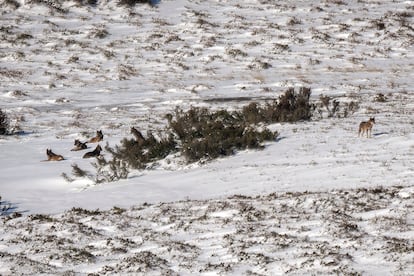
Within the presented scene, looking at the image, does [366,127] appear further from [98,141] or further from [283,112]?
[98,141]

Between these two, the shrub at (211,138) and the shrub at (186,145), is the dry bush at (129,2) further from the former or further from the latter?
the shrub at (211,138)

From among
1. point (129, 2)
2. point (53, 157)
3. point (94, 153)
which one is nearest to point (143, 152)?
point (94, 153)

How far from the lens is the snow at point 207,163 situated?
6461 millimetres

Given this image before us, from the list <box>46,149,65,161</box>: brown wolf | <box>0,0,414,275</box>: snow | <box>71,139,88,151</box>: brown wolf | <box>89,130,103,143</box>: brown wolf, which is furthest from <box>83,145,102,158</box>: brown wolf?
<box>89,130,103,143</box>: brown wolf

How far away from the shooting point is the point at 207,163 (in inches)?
446

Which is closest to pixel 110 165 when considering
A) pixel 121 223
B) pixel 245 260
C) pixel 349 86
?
pixel 121 223

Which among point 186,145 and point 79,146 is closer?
point 186,145

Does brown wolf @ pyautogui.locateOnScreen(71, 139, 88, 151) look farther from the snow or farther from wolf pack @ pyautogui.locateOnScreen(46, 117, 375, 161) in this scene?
the snow

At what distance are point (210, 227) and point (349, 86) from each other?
52.5 ft

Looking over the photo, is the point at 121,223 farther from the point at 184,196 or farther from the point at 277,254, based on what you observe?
the point at 277,254

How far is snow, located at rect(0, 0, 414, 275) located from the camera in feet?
21.2

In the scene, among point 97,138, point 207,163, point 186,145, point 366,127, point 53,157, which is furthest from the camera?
point 97,138

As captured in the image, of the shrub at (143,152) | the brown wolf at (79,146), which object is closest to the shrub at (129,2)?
the brown wolf at (79,146)

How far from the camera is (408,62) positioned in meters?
26.3
